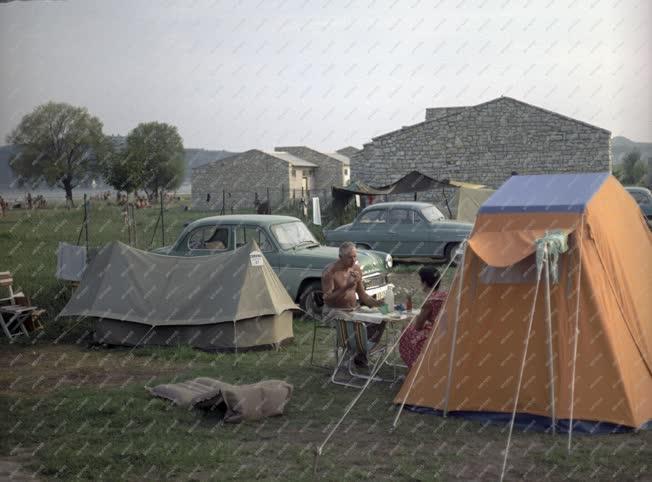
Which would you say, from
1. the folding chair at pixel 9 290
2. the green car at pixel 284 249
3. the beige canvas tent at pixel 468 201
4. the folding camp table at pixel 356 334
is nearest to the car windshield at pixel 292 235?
the green car at pixel 284 249

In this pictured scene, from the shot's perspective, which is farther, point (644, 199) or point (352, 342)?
point (644, 199)

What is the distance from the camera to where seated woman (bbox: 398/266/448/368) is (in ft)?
24.8

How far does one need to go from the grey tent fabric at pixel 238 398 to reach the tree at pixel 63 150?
45633 millimetres

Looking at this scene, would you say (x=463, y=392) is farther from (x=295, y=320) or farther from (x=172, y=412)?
(x=295, y=320)

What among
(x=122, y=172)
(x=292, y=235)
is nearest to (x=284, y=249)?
(x=292, y=235)

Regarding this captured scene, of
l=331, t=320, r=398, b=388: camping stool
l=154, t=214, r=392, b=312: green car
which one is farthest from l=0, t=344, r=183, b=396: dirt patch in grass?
l=154, t=214, r=392, b=312: green car

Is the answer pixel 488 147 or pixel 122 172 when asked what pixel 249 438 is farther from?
pixel 122 172

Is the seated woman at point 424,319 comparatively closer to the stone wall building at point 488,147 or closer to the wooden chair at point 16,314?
the wooden chair at point 16,314

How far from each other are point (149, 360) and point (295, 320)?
2.77m

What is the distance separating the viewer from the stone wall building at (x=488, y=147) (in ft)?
92.9

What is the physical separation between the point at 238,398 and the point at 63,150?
58.1 m

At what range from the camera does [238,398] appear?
6.64 metres

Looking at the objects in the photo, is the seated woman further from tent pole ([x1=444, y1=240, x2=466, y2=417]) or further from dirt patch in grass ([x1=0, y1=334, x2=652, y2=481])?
tent pole ([x1=444, y1=240, x2=466, y2=417])

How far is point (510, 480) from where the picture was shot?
5258 mm
